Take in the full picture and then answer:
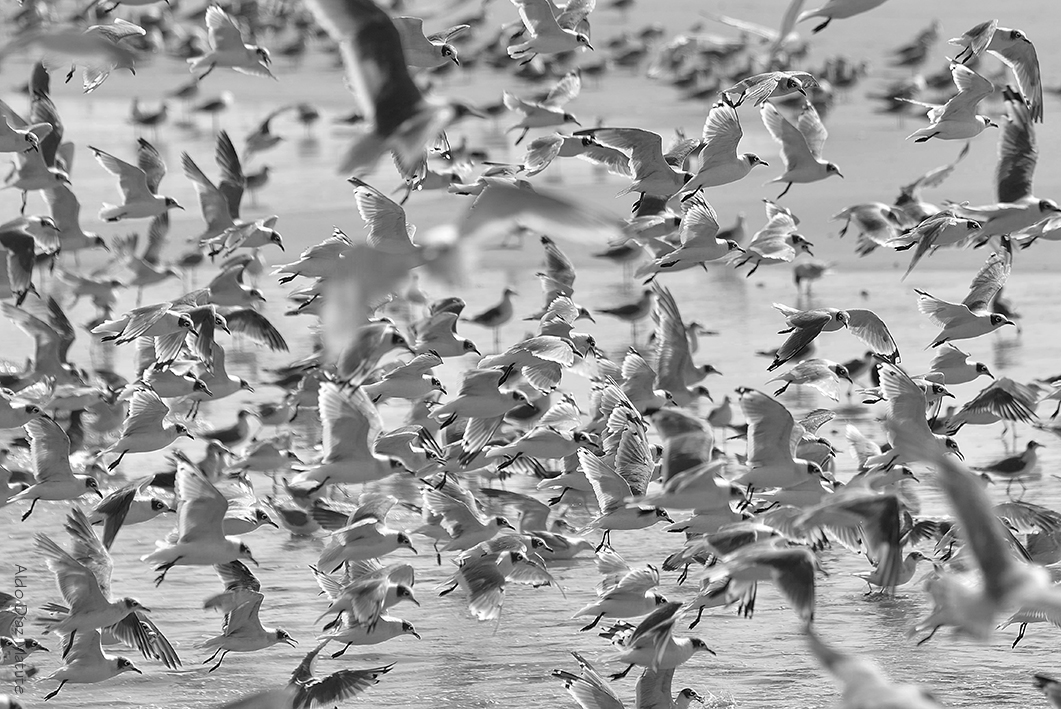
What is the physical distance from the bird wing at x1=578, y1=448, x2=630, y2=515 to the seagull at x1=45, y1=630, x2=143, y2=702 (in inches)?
95.4

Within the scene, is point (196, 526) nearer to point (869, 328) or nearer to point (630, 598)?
point (630, 598)

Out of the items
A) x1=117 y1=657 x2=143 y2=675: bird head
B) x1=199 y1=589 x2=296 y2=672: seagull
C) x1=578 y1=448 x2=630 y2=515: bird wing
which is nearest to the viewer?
x1=117 y1=657 x2=143 y2=675: bird head

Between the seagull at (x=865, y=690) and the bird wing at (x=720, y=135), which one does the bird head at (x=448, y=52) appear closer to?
the bird wing at (x=720, y=135)

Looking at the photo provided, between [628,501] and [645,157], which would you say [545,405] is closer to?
[645,157]

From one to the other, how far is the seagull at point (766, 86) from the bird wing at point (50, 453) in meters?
4.24

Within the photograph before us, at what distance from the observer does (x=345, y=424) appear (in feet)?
27.4

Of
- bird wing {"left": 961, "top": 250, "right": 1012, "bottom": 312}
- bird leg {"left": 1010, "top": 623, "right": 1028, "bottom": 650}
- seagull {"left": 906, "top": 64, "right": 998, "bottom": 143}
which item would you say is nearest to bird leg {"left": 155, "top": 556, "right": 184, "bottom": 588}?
bird leg {"left": 1010, "top": 623, "right": 1028, "bottom": 650}

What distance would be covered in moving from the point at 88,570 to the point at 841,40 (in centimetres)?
3287

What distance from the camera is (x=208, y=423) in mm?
12234

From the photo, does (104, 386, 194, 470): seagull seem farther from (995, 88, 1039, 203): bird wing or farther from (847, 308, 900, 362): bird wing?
(995, 88, 1039, 203): bird wing

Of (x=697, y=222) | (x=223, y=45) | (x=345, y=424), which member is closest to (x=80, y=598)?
(x=345, y=424)

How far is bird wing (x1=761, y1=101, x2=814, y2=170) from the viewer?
1065cm

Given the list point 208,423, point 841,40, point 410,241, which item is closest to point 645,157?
point 410,241

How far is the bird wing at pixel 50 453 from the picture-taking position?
8969 mm
